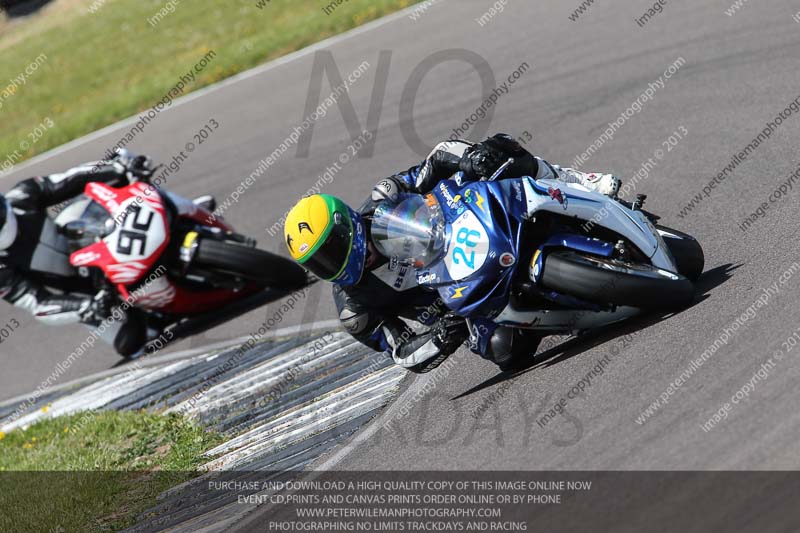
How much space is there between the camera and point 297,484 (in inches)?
246

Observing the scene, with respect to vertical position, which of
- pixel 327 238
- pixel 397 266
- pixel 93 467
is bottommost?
pixel 93 467

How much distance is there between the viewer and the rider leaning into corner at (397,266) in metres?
6.26

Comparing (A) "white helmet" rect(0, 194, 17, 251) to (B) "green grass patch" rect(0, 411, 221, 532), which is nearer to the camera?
(B) "green grass patch" rect(0, 411, 221, 532)

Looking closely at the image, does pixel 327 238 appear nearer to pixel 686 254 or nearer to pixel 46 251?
pixel 686 254

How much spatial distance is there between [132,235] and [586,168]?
14.2 feet

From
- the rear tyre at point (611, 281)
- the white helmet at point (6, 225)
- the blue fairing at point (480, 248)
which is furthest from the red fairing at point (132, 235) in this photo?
the rear tyre at point (611, 281)

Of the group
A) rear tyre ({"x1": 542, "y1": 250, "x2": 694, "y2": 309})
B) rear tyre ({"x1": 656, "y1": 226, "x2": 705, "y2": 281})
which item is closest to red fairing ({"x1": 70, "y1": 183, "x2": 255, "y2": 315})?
rear tyre ({"x1": 542, "y1": 250, "x2": 694, "y2": 309})

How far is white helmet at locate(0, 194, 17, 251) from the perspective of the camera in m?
9.88

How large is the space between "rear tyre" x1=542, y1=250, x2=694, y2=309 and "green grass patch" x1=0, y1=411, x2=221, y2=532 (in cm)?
322

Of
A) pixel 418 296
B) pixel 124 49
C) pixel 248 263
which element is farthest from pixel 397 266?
pixel 124 49

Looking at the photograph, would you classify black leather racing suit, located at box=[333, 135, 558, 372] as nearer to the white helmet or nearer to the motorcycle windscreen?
the motorcycle windscreen

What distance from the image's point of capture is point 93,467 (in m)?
8.30

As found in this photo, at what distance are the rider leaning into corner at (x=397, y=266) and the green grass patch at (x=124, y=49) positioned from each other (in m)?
8.50

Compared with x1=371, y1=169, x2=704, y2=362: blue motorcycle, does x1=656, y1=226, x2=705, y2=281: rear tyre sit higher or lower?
lower
